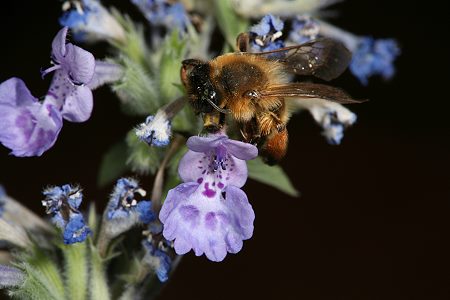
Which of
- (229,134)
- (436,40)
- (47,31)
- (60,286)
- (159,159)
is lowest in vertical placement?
(436,40)

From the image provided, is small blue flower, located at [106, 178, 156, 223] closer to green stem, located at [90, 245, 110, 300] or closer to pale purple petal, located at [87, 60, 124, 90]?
green stem, located at [90, 245, 110, 300]

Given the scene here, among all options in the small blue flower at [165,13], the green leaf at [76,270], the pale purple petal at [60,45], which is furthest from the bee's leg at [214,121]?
the small blue flower at [165,13]

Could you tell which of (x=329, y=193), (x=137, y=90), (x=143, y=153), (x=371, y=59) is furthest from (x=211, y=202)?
(x=329, y=193)

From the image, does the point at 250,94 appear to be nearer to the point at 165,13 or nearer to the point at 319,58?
the point at 319,58

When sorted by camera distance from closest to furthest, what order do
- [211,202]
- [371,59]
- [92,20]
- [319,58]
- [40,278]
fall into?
[211,202] → [40,278] → [319,58] → [92,20] → [371,59]

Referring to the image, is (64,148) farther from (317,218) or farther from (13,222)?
(13,222)

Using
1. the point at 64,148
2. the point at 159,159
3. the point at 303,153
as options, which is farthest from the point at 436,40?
the point at 159,159

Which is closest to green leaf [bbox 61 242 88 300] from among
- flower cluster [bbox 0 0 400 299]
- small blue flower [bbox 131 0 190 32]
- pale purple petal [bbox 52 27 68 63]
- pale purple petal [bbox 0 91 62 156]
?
flower cluster [bbox 0 0 400 299]
